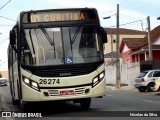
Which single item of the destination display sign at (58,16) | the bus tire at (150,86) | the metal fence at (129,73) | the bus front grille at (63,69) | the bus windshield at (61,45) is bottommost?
the metal fence at (129,73)

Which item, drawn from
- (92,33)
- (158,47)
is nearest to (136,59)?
→ (158,47)

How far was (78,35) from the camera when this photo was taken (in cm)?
1462

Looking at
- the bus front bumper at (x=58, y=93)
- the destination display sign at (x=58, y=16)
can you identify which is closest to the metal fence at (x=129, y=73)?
the destination display sign at (x=58, y=16)

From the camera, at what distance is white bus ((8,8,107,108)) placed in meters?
14.1

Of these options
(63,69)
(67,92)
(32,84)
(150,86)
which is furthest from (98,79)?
(150,86)

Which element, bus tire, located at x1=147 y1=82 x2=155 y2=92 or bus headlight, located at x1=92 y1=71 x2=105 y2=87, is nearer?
bus headlight, located at x1=92 y1=71 x2=105 y2=87

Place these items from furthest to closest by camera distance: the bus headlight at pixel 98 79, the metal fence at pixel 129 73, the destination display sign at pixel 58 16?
the metal fence at pixel 129 73 → the destination display sign at pixel 58 16 → the bus headlight at pixel 98 79

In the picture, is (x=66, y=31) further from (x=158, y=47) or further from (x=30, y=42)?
(x=158, y=47)

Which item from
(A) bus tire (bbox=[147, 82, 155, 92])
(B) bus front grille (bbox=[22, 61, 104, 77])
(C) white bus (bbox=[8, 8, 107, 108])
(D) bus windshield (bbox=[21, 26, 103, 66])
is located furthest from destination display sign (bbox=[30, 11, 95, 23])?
(A) bus tire (bbox=[147, 82, 155, 92])

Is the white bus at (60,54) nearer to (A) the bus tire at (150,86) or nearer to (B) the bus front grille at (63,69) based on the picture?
(B) the bus front grille at (63,69)

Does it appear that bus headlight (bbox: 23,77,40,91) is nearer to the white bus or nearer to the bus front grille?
the white bus

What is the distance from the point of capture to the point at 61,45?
567 inches

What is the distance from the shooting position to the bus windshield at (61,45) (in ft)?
46.7

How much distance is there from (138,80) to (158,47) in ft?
52.9
